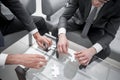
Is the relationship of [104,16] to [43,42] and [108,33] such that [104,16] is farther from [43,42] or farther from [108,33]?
[43,42]

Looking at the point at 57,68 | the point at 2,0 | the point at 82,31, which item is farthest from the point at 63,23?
the point at 2,0

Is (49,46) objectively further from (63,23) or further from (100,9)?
(100,9)

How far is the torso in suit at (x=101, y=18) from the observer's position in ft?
4.90

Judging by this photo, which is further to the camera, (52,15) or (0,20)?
(52,15)

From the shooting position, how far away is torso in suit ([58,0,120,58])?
149 cm

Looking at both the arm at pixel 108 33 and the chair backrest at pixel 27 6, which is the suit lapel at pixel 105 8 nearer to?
the arm at pixel 108 33

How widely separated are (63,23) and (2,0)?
20.2 inches

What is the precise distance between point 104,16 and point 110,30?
12 centimetres

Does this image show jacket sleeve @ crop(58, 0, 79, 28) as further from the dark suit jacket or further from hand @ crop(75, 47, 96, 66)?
hand @ crop(75, 47, 96, 66)

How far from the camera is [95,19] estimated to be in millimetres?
1600

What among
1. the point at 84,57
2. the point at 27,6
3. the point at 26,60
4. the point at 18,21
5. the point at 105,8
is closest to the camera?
the point at 26,60

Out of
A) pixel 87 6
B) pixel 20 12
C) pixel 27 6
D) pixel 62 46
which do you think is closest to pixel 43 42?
pixel 62 46

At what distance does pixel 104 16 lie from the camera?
157 centimetres

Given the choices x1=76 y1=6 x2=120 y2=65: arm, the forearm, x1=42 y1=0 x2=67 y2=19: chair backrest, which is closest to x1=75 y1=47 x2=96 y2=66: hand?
x1=76 y1=6 x2=120 y2=65: arm
